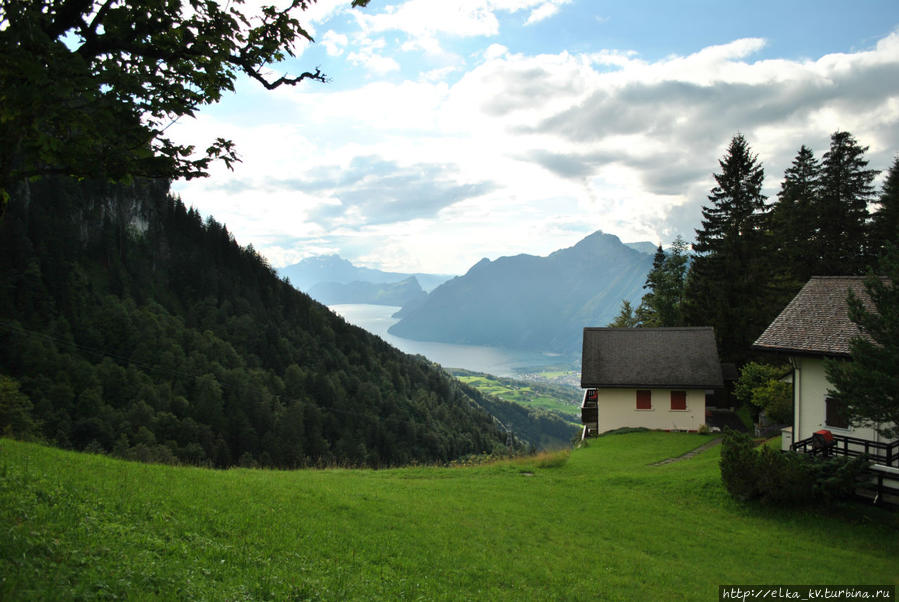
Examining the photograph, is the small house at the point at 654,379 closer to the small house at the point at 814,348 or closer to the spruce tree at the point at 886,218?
the small house at the point at 814,348

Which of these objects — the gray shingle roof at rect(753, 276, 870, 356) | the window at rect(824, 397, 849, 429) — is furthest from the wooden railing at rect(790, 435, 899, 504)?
the gray shingle roof at rect(753, 276, 870, 356)

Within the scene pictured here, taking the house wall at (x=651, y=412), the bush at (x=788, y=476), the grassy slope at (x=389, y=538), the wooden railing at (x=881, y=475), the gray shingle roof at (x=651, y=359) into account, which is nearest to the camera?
the grassy slope at (x=389, y=538)

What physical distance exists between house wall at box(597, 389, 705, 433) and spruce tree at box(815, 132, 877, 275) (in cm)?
1562

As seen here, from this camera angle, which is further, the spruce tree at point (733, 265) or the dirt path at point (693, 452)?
the spruce tree at point (733, 265)

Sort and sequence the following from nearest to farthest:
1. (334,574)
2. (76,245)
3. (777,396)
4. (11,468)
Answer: (334,574), (11,468), (777,396), (76,245)

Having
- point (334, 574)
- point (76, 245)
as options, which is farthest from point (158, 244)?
point (334, 574)

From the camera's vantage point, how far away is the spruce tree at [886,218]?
111 feet

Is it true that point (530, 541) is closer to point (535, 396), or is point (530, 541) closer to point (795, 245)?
point (795, 245)

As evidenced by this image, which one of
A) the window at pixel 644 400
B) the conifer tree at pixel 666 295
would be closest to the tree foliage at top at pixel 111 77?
the window at pixel 644 400

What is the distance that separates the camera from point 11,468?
25.2 feet

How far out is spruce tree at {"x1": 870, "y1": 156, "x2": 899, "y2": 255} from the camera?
33.7 metres

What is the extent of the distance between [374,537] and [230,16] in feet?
24.9

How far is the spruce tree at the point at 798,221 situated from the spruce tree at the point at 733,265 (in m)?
1.33

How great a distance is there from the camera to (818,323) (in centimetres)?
1809
